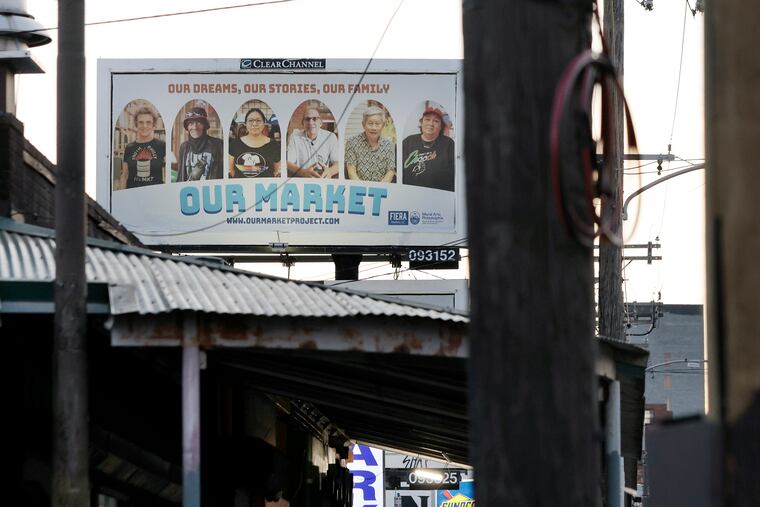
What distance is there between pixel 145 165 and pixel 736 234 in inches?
1261

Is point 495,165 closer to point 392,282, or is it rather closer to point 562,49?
point 562,49

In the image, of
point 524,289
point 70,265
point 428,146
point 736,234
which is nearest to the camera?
point 736,234

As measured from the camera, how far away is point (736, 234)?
144 inches

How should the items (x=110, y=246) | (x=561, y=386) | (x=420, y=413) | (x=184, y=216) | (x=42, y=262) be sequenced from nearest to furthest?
(x=561, y=386)
(x=42, y=262)
(x=110, y=246)
(x=420, y=413)
(x=184, y=216)

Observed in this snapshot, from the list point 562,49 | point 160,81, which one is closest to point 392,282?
point 160,81

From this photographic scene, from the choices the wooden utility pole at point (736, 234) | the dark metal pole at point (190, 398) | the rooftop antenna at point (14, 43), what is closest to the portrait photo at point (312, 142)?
the rooftop antenna at point (14, 43)

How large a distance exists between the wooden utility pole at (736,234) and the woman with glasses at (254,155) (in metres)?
31.2

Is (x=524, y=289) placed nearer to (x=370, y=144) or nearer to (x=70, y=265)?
(x=70, y=265)

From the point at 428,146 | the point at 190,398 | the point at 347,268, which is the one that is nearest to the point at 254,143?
the point at 347,268

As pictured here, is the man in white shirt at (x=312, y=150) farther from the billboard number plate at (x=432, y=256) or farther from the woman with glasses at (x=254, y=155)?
the billboard number plate at (x=432, y=256)

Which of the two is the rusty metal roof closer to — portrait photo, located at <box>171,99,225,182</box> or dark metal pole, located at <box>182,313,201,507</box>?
dark metal pole, located at <box>182,313,201,507</box>

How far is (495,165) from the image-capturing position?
14.8 ft

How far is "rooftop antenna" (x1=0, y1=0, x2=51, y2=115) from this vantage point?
16469mm

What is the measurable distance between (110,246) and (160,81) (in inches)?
916
